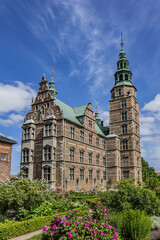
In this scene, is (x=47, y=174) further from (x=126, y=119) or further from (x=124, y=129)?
(x=126, y=119)

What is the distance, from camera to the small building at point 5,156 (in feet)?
71.8

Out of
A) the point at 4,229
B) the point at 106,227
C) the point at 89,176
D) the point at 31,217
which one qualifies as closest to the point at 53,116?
the point at 89,176

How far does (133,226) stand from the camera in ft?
31.3

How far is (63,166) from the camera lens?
28.1 meters

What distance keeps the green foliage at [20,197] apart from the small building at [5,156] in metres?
8.63

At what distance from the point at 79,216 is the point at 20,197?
17.5 ft

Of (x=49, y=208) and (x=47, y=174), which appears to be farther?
(x=47, y=174)

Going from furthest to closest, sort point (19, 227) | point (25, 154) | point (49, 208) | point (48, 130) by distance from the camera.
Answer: point (25, 154) < point (48, 130) < point (49, 208) < point (19, 227)

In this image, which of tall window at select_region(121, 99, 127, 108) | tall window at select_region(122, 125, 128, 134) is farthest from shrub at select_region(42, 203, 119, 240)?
tall window at select_region(121, 99, 127, 108)

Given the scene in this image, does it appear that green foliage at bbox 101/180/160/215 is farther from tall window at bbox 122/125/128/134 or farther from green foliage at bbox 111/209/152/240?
tall window at bbox 122/125/128/134

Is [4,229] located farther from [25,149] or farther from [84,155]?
[84,155]

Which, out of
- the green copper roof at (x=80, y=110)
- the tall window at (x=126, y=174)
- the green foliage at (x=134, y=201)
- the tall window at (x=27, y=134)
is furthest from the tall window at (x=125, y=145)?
the green foliage at (x=134, y=201)

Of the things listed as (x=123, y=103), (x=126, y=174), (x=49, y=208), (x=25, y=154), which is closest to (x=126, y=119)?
(x=123, y=103)

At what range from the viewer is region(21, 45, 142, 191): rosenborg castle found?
2894 cm
